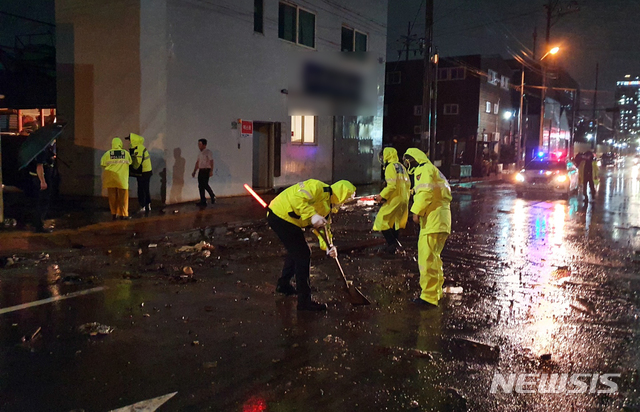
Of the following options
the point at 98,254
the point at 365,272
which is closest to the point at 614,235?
the point at 365,272

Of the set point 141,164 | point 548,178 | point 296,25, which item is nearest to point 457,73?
point 548,178

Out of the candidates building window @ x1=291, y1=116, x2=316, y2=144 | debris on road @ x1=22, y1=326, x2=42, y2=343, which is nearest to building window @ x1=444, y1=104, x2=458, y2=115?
building window @ x1=291, y1=116, x2=316, y2=144

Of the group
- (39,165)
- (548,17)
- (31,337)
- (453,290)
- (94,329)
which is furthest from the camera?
(548,17)

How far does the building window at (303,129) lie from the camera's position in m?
20.1

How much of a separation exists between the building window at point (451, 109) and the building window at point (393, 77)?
4273mm

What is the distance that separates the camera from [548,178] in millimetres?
21297

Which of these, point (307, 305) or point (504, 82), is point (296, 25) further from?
point (504, 82)

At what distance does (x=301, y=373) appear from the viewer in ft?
14.5

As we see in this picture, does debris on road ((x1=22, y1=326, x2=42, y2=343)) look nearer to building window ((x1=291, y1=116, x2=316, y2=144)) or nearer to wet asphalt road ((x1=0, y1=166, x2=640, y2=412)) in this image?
wet asphalt road ((x1=0, y1=166, x2=640, y2=412))

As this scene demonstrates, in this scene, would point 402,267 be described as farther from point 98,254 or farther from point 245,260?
point 98,254

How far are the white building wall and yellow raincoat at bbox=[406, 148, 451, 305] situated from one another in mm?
9666

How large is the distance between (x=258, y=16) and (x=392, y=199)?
1053 centimetres

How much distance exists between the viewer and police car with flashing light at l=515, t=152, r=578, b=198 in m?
20.9

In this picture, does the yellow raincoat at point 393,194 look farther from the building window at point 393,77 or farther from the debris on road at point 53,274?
the building window at point 393,77
